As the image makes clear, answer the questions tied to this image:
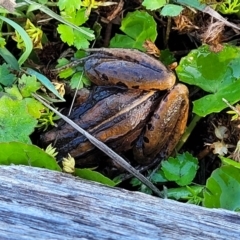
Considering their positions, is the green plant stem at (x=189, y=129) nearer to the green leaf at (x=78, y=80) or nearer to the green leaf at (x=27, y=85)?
the green leaf at (x=78, y=80)

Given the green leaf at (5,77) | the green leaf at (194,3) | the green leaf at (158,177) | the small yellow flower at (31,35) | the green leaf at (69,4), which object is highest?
the green leaf at (194,3)

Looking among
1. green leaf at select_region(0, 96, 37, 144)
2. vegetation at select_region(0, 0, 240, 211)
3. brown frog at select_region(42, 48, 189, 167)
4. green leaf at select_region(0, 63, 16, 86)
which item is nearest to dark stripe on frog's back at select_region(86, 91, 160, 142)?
brown frog at select_region(42, 48, 189, 167)

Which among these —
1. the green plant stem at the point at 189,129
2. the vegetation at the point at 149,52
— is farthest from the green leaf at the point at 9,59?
the green plant stem at the point at 189,129

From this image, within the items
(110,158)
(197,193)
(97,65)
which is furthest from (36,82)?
(197,193)

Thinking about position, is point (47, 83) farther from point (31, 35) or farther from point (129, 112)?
point (129, 112)

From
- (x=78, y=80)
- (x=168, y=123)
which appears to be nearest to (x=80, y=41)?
(x=78, y=80)

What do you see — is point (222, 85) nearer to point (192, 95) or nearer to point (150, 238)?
point (192, 95)

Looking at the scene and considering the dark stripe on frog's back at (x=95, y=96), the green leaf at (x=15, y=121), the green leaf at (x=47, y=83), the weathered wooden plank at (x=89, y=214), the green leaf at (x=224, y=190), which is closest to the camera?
the weathered wooden plank at (x=89, y=214)
